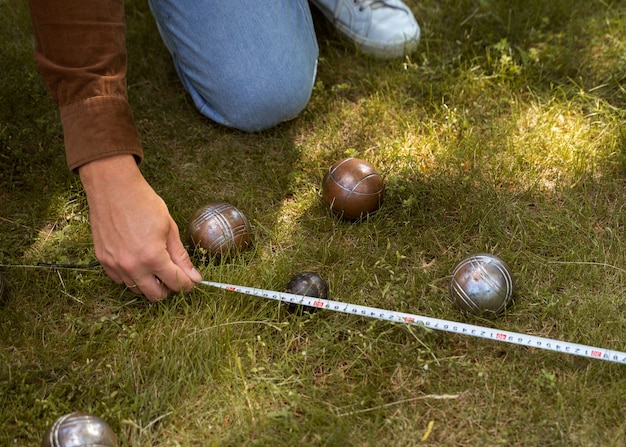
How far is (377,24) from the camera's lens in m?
4.95

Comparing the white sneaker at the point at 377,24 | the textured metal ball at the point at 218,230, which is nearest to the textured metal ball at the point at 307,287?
the textured metal ball at the point at 218,230

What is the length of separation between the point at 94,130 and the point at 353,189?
1.32 meters

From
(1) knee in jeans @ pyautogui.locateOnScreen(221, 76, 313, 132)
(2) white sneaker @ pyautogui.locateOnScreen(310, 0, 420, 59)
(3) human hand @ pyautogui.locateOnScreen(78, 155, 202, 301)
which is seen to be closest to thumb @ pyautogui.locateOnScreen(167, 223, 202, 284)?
(3) human hand @ pyautogui.locateOnScreen(78, 155, 202, 301)

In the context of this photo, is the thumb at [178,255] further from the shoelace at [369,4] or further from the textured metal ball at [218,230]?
the shoelace at [369,4]

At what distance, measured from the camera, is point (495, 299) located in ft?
10.7

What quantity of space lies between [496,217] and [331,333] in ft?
3.86

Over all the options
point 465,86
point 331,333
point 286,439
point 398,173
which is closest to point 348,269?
point 331,333

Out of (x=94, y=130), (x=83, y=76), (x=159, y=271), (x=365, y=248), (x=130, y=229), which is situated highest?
(x=83, y=76)

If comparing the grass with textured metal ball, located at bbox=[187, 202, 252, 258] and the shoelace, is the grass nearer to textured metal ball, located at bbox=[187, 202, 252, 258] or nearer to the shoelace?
textured metal ball, located at bbox=[187, 202, 252, 258]

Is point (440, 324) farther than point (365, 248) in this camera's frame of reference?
No

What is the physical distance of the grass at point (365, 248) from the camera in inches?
120

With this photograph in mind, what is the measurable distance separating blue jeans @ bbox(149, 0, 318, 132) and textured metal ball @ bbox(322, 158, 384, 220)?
2.72ft

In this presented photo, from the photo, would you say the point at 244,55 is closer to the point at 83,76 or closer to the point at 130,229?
the point at 83,76

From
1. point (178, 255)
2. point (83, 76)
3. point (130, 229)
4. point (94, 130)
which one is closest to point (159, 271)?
point (178, 255)
